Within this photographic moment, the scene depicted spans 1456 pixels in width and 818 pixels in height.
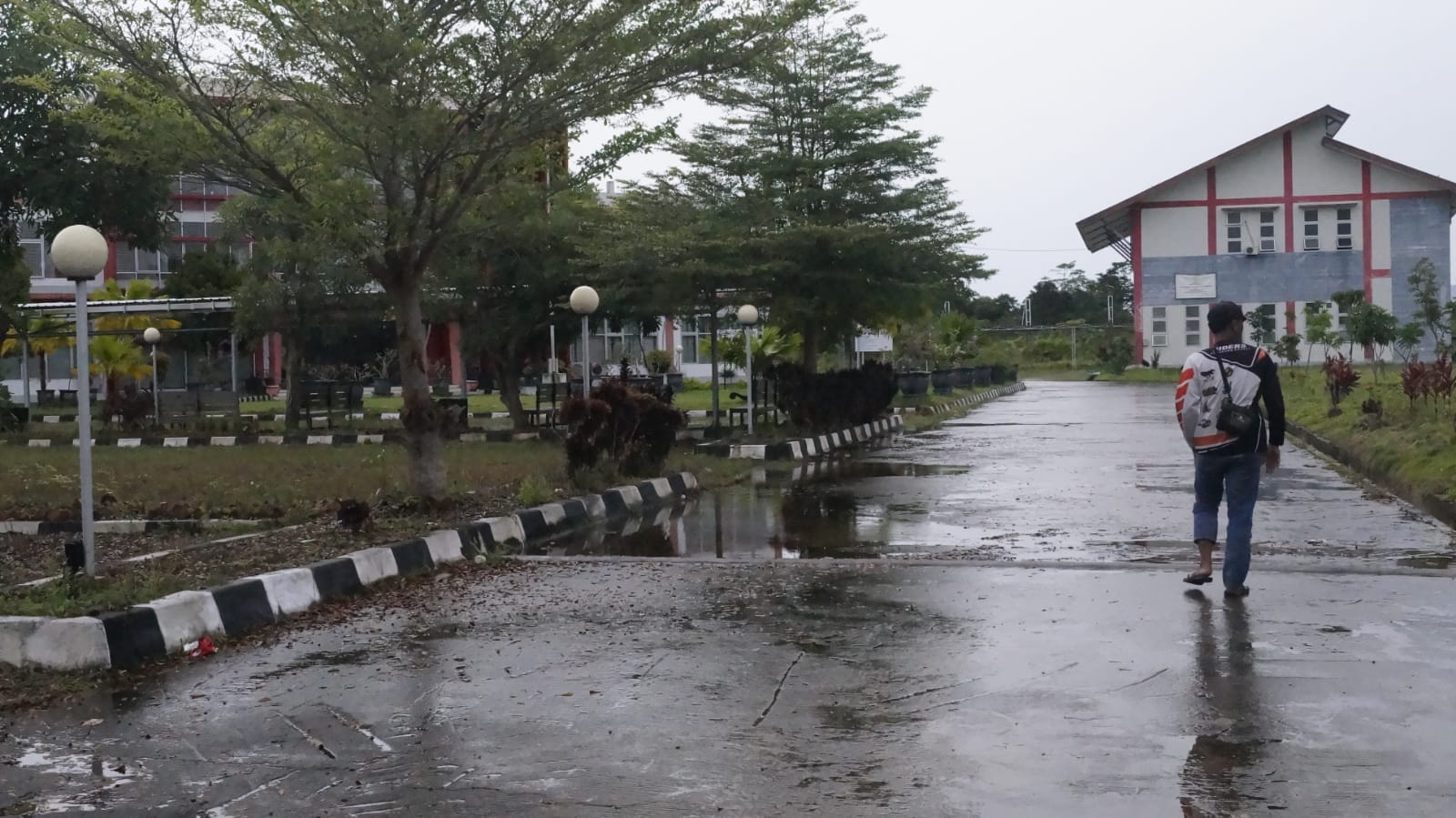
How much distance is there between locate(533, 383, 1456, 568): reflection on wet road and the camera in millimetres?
10227

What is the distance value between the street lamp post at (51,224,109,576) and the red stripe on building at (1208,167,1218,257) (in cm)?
5062

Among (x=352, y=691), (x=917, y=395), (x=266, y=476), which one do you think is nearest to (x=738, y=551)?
(x=352, y=691)

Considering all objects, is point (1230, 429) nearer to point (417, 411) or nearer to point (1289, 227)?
point (417, 411)

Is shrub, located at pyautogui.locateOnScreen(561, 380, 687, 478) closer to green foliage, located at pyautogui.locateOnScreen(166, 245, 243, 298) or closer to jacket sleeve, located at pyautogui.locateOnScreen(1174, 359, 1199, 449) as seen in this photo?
jacket sleeve, located at pyautogui.locateOnScreen(1174, 359, 1199, 449)

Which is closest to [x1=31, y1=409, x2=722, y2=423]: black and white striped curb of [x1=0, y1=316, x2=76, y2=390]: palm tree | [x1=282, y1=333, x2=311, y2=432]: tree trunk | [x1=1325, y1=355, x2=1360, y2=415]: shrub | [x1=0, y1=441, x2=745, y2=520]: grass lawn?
[x1=282, y1=333, x2=311, y2=432]: tree trunk

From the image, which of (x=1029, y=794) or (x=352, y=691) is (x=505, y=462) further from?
(x=1029, y=794)

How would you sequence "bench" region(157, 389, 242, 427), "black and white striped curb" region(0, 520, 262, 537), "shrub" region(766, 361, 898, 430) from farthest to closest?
1. "bench" region(157, 389, 242, 427)
2. "shrub" region(766, 361, 898, 430)
3. "black and white striped curb" region(0, 520, 262, 537)

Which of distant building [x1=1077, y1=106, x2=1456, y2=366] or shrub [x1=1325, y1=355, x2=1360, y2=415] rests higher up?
distant building [x1=1077, y1=106, x2=1456, y2=366]

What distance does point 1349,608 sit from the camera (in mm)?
7449

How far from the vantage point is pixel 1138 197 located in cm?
5322

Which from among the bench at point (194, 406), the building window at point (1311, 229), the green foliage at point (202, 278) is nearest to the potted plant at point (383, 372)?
the green foliage at point (202, 278)

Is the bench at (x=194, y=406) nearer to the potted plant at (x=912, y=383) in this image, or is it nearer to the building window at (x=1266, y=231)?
the potted plant at (x=912, y=383)

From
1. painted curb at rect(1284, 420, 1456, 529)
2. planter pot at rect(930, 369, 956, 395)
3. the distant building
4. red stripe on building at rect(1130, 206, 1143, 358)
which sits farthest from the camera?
red stripe on building at rect(1130, 206, 1143, 358)

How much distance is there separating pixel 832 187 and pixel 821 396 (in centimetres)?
320
